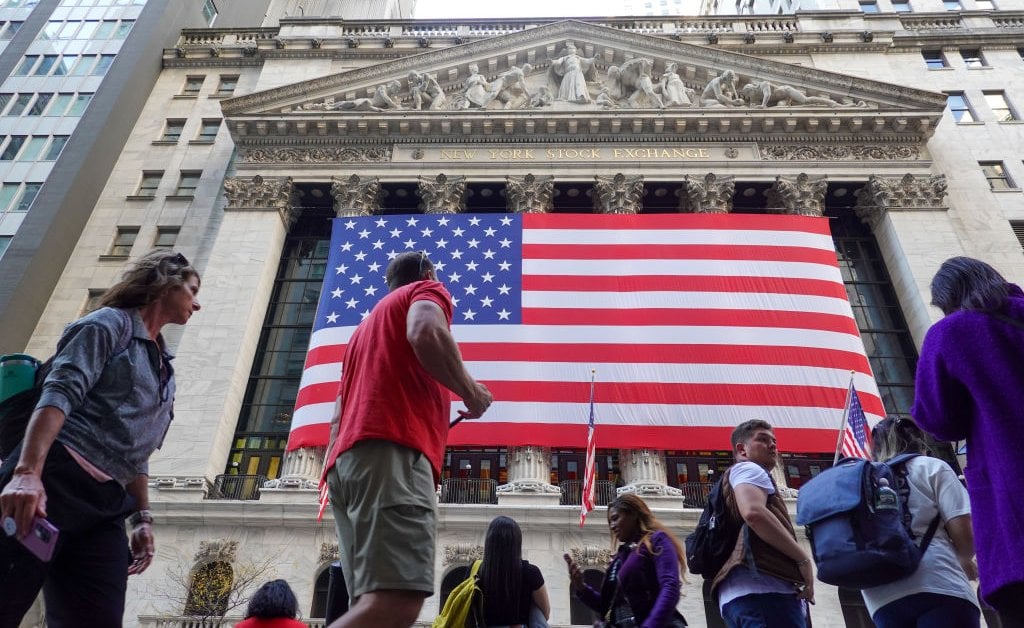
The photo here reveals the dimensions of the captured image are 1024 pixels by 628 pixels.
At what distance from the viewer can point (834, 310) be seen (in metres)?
21.3

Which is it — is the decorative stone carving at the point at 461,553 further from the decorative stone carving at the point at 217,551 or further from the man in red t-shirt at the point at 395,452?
the man in red t-shirt at the point at 395,452

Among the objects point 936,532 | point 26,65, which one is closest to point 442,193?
point 26,65

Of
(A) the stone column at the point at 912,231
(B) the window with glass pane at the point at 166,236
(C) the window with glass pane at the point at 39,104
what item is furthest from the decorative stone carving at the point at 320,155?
(A) the stone column at the point at 912,231

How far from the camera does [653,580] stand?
18.1 ft

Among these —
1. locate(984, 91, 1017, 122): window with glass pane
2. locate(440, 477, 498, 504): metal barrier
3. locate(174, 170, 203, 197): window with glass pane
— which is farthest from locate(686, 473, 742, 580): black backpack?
locate(984, 91, 1017, 122): window with glass pane

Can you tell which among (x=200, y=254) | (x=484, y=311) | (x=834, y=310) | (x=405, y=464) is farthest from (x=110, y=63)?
(x=405, y=464)

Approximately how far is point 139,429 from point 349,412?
Answer: 1.23 m

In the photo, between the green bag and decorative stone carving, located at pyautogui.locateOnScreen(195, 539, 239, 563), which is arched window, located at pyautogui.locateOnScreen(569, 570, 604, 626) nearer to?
decorative stone carving, located at pyautogui.locateOnScreen(195, 539, 239, 563)

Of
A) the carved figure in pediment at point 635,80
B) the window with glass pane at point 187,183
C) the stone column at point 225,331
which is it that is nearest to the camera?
the stone column at point 225,331

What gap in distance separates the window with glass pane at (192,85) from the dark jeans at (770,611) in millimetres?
34879

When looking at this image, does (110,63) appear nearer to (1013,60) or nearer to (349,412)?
(349,412)

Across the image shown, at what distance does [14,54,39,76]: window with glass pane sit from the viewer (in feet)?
97.8

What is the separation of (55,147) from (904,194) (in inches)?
1320

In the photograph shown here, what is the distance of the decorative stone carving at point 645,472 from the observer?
18.6 m
